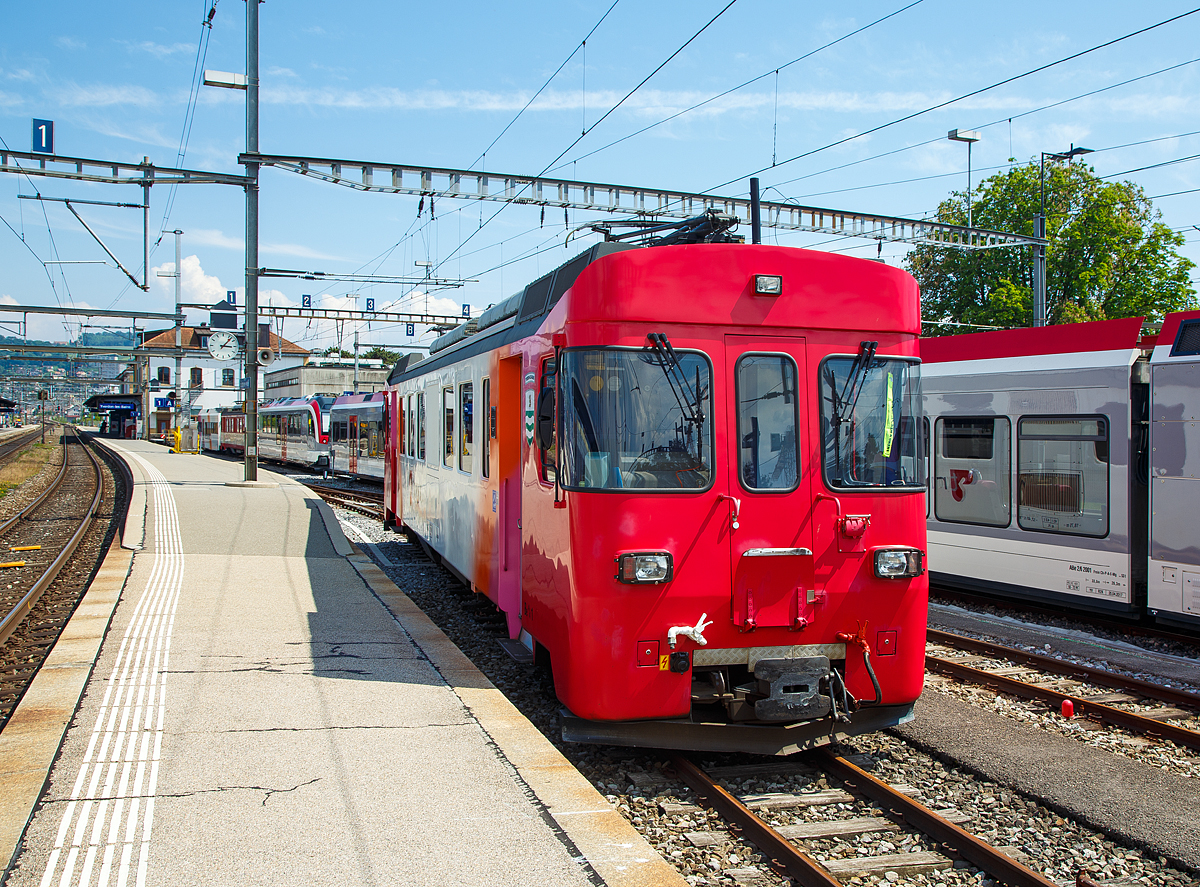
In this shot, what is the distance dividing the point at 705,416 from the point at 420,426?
7.45 meters

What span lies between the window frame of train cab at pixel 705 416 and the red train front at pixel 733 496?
12 mm

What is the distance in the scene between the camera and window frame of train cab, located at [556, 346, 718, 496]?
5109 millimetres

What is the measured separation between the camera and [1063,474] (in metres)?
9.70

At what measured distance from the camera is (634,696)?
5051 mm

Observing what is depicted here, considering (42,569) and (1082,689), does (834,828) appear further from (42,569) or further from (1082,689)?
(42,569)

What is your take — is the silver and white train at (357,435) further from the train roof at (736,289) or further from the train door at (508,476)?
the train roof at (736,289)

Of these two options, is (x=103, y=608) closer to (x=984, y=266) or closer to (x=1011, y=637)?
(x=1011, y=637)

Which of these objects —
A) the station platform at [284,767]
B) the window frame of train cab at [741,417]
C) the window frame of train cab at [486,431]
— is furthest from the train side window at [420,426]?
the window frame of train cab at [741,417]

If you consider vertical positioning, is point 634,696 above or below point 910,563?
below

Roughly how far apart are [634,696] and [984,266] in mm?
36789

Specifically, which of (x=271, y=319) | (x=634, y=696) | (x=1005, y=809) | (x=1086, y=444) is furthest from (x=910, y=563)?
(x=271, y=319)

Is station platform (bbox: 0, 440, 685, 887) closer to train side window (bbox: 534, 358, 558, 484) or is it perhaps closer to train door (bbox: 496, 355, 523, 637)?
train door (bbox: 496, 355, 523, 637)

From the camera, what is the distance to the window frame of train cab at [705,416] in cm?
511

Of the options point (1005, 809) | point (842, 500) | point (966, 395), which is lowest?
point (1005, 809)
